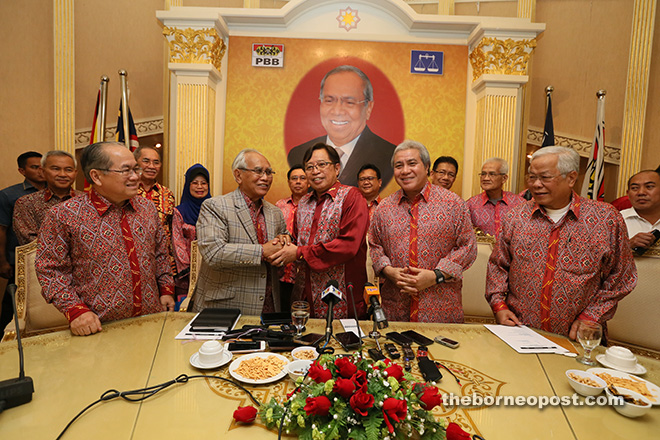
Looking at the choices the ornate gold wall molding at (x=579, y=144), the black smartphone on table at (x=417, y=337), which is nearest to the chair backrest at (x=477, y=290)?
the black smartphone on table at (x=417, y=337)

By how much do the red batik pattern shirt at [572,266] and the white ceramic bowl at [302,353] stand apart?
1.20 meters

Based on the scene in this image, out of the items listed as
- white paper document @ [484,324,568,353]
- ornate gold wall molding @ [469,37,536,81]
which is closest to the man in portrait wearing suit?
ornate gold wall molding @ [469,37,536,81]

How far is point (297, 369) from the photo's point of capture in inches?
50.9

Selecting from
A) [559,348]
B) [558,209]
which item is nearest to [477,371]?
[559,348]

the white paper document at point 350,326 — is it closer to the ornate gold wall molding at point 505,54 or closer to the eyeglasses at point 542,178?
the eyeglasses at point 542,178

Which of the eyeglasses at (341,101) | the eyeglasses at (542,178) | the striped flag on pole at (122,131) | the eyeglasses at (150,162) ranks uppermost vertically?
the eyeglasses at (341,101)

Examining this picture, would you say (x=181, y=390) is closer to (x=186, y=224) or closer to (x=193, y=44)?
Answer: (x=186, y=224)

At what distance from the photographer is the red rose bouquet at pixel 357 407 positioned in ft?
3.11

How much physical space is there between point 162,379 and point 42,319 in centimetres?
143

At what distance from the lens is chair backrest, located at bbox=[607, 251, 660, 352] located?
2.13 meters

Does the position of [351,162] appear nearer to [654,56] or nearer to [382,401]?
[382,401]

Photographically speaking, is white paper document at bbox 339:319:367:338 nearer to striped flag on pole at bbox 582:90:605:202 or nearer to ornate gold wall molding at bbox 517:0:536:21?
striped flag on pole at bbox 582:90:605:202

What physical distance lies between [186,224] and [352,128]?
2.55 m

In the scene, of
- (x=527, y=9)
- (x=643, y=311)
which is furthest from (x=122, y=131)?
(x=527, y=9)
